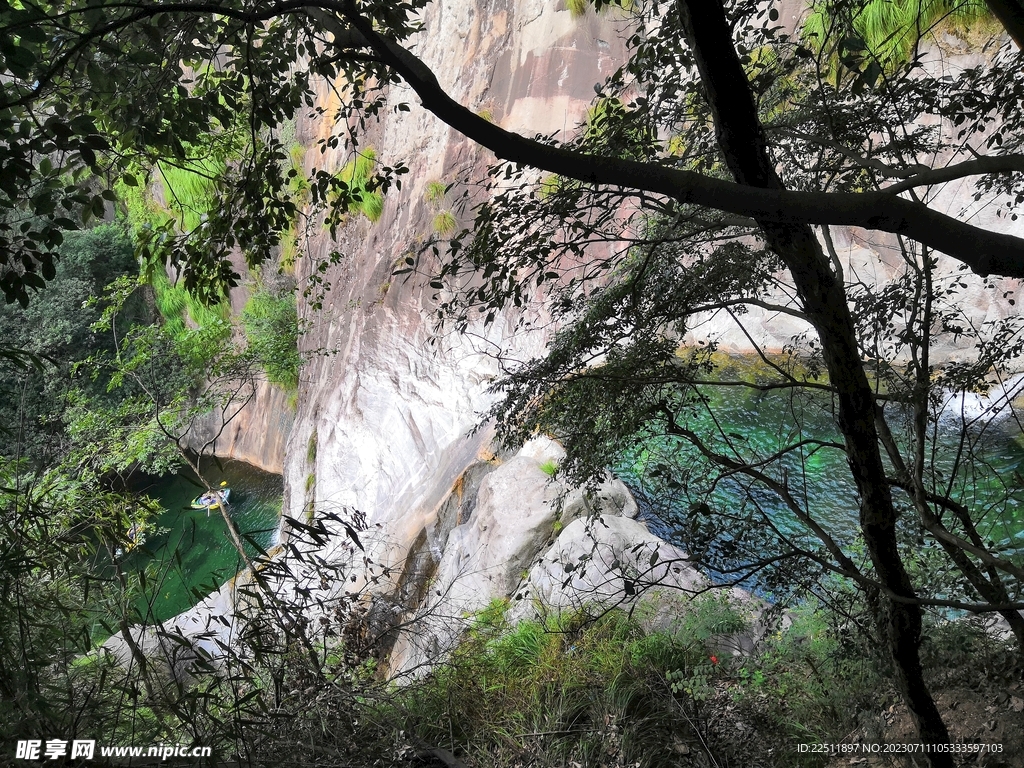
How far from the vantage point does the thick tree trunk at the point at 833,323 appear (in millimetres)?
1598

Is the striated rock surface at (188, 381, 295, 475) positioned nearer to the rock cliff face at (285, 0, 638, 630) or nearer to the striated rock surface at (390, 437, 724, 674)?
the rock cliff face at (285, 0, 638, 630)

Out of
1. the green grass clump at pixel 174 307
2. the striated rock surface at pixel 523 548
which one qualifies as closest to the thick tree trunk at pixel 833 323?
the striated rock surface at pixel 523 548

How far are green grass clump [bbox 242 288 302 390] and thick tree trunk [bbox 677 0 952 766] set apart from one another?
402 inches

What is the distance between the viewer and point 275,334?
12094mm

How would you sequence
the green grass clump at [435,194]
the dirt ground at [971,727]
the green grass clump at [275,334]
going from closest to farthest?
1. the dirt ground at [971,727]
2. the green grass clump at [435,194]
3. the green grass clump at [275,334]

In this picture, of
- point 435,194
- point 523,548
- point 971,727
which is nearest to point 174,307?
point 435,194

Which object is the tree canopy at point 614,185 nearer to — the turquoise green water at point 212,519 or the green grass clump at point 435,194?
the green grass clump at point 435,194

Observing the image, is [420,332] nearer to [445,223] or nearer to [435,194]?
[445,223]

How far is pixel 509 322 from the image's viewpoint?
329 inches

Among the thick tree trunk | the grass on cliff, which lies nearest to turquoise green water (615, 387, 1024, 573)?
the grass on cliff

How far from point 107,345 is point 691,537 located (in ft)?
50.6

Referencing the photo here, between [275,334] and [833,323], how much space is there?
37.7 feet

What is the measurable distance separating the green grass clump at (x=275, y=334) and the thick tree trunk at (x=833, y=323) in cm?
1022

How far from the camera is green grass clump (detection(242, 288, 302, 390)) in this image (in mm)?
11500
